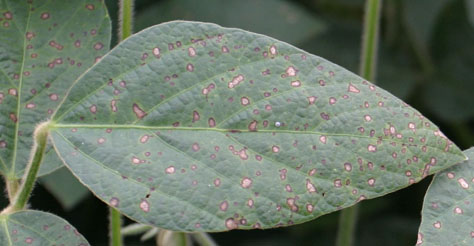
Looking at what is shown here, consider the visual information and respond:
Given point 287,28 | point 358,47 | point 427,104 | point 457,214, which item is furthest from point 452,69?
point 457,214

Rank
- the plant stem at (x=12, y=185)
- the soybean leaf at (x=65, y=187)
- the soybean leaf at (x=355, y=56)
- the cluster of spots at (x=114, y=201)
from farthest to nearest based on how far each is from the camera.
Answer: the soybean leaf at (x=355, y=56), the soybean leaf at (x=65, y=187), the plant stem at (x=12, y=185), the cluster of spots at (x=114, y=201)

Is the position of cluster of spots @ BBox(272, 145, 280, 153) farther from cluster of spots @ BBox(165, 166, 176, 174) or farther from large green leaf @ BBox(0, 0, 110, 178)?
large green leaf @ BBox(0, 0, 110, 178)

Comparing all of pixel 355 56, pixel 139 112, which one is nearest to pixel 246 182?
pixel 139 112

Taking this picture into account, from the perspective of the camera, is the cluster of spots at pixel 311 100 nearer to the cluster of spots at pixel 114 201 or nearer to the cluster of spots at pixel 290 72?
the cluster of spots at pixel 290 72

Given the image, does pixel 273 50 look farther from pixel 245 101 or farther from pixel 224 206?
pixel 224 206

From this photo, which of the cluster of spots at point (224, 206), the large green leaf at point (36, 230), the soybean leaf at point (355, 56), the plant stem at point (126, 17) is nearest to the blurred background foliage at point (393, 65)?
the soybean leaf at point (355, 56)

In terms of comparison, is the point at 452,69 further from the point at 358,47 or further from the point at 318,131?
the point at 318,131
